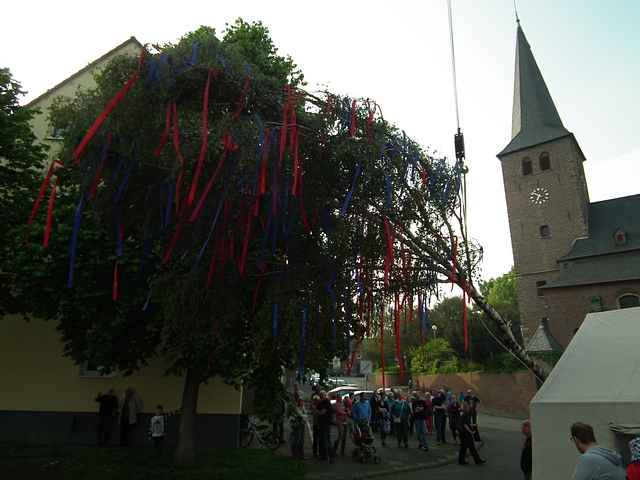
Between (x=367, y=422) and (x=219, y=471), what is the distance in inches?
168

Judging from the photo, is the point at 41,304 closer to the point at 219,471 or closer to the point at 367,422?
the point at 219,471

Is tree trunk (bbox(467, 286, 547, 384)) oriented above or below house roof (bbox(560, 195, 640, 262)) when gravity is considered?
below

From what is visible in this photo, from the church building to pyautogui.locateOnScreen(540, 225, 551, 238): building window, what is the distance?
0.08 metres

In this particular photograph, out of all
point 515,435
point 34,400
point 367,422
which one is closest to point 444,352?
point 515,435

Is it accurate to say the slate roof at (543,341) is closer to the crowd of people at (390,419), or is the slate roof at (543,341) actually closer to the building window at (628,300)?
the building window at (628,300)

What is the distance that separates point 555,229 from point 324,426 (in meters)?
33.0

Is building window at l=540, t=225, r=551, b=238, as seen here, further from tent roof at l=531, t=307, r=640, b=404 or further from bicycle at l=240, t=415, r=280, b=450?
tent roof at l=531, t=307, r=640, b=404

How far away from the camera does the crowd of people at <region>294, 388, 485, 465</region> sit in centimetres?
1195

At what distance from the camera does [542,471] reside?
6168mm

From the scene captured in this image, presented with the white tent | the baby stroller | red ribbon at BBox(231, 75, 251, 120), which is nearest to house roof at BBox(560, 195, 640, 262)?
the baby stroller

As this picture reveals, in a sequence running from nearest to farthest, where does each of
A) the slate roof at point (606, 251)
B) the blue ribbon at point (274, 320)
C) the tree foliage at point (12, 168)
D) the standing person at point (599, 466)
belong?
the standing person at point (599, 466) < the blue ribbon at point (274, 320) < the tree foliage at point (12, 168) < the slate roof at point (606, 251)

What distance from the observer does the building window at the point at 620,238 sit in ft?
115

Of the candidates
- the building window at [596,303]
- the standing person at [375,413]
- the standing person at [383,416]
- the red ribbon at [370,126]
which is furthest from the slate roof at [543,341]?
the red ribbon at [370,126]

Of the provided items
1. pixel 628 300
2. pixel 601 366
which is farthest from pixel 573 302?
pixel 601 366
